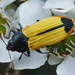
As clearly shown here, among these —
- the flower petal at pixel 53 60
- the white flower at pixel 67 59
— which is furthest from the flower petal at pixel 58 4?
the flower petal at pixel 53 60

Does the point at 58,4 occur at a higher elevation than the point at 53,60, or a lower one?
higher

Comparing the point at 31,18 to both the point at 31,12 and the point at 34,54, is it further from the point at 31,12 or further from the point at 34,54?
the point at 34,54

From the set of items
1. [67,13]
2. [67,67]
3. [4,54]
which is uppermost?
[67,13]

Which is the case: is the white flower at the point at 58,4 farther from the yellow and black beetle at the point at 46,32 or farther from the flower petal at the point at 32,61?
the flower petal at the point at 32,61

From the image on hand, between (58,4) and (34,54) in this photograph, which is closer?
(58,4)

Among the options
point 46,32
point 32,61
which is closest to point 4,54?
point 32,61

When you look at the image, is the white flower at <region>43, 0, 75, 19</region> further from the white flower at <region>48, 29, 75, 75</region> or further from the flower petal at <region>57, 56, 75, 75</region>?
the flower petal at <region>57, 56, 75, 75</region>
